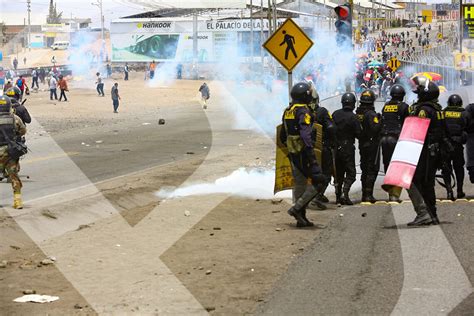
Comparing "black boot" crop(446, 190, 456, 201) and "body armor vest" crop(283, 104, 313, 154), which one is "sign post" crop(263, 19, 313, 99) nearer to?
"black boot" crop(446, 190, 456, 201)

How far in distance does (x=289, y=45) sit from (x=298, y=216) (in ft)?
16.1

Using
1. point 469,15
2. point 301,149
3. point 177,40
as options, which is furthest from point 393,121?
point 177,40

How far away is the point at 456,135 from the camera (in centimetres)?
1466

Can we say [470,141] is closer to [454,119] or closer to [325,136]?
[454,119]

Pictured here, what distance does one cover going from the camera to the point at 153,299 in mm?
8273

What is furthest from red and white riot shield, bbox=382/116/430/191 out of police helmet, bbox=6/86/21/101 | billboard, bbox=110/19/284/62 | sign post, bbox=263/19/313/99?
billboard, bbox=110/19/284/62

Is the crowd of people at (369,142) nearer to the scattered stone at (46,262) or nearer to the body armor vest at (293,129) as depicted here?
the body armor vest at (293,129)

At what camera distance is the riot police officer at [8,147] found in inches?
588

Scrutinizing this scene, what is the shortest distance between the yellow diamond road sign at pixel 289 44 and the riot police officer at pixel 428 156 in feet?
13.9

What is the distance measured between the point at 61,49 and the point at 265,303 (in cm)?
13389

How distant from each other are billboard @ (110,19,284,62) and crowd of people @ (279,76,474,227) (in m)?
76.9

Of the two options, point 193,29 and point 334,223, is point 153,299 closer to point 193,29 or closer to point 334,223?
point 334,223

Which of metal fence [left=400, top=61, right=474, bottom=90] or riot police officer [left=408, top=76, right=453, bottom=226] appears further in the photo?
metal fence [left=400, top=61, right=474, bottom=90]

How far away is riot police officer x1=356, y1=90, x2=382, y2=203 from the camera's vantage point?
48.3ft
